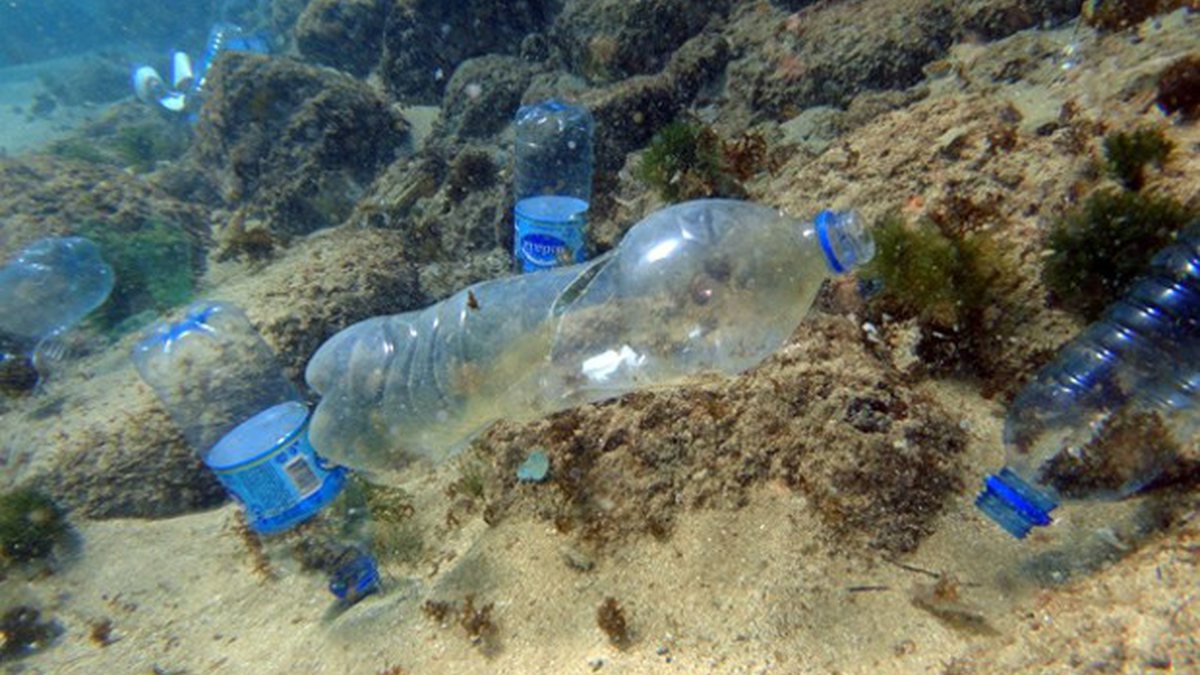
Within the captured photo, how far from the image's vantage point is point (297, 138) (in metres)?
9.55

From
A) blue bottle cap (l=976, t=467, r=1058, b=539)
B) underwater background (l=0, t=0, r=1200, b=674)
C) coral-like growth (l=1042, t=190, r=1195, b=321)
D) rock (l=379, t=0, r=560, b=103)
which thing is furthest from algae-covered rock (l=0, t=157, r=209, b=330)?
coral-like growth (l=1042, t=190, r=1195, b=321)

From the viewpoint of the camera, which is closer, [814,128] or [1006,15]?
[1006,15]

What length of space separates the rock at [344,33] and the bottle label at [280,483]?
12.3 m

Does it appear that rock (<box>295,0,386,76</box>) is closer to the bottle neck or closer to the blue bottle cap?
the bottle neck

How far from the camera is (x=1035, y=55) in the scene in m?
4.86

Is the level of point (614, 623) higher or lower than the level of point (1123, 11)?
lower

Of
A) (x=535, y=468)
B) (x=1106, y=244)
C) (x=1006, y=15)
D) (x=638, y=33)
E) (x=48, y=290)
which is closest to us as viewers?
(x=1106, y=244)

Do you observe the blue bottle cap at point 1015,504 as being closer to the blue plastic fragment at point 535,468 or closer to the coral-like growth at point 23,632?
the blue plastic fragment at point 535,468

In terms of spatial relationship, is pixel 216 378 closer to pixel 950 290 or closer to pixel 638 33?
pixel 950 290

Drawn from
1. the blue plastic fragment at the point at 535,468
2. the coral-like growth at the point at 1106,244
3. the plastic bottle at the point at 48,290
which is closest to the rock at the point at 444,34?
the plastic bottle at the point at 48,290

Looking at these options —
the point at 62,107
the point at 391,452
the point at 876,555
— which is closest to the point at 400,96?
the point at 391,452

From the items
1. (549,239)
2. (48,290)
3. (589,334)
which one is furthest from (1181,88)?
(48,290)

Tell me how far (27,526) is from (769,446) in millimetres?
5710

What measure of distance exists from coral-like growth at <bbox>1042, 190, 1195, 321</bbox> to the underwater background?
13mm
